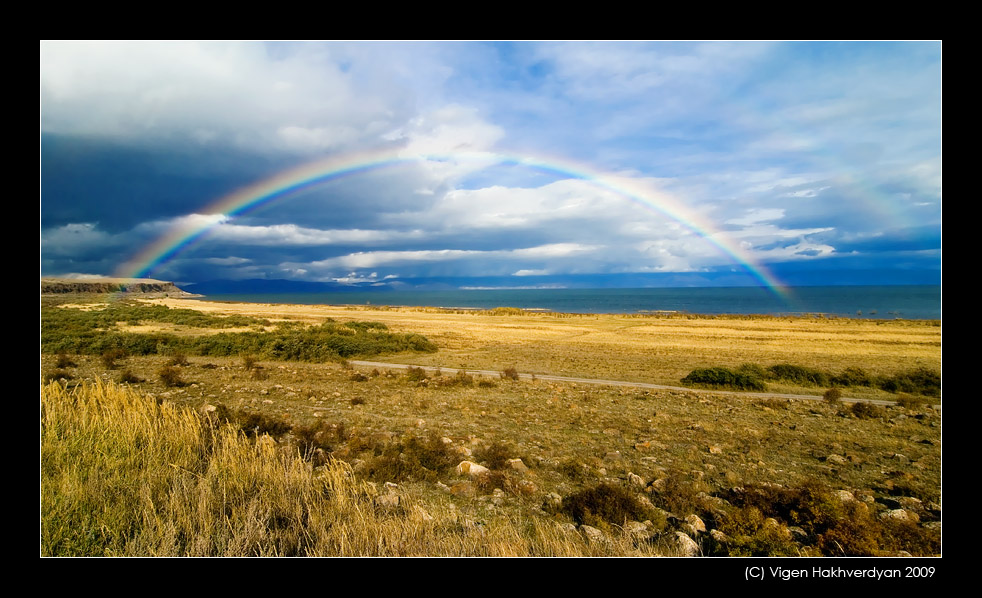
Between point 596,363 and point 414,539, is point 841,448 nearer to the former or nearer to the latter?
point 414,539

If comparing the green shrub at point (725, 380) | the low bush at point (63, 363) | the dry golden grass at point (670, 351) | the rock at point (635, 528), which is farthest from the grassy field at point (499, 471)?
the dry golden grass at point (670, 351)

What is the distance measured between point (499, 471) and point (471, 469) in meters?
0.53

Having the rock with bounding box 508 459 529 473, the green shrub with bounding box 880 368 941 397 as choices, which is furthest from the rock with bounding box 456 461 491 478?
the green shrub with bounding box 880 368 941 397

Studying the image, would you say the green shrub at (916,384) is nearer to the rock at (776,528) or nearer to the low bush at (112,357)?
the rock at (776,528)

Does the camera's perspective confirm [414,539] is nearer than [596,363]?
Yes

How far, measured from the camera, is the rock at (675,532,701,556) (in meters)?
5.45

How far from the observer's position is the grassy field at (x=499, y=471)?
514cm

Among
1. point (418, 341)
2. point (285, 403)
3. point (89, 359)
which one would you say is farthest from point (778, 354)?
point (89, 359)

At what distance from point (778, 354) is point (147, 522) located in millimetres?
36370

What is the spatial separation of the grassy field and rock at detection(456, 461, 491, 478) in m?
0.14

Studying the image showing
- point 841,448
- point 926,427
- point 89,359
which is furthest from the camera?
point 89,359
